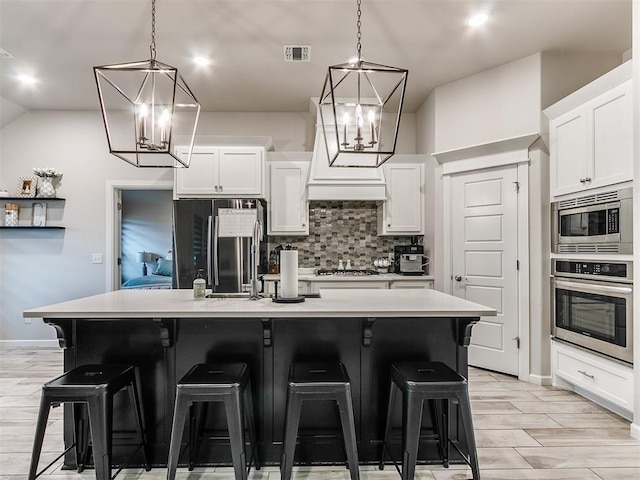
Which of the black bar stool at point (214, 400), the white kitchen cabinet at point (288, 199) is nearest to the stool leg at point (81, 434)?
the black bar stool at point (214, 400)

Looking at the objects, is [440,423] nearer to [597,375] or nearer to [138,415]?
[597,375]

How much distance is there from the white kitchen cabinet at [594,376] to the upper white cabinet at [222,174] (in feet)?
10.8

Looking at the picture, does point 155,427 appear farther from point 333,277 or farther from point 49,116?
point 49,116

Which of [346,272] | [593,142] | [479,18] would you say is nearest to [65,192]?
[346,272]

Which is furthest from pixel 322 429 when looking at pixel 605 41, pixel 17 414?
pixel 605 41

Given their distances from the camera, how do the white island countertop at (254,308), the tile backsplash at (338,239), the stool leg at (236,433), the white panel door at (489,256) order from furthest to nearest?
the tile backsplash at (338,239) → the white panel door at (489,256) → the white island countertop at (254,308) → the stool leg at (236,433)

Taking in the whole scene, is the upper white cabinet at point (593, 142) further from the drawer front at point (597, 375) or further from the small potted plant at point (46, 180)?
the small potted plant at point (46, 180)

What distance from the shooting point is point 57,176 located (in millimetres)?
4941

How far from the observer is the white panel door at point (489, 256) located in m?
3.81

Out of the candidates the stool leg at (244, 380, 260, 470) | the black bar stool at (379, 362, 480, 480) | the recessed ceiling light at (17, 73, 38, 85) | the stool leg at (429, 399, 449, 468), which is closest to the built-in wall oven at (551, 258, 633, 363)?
the stool leg at (429, 399, 449, 468)

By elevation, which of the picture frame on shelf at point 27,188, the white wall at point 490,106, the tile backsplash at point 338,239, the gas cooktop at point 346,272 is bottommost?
the gas cooktop at point 346,272

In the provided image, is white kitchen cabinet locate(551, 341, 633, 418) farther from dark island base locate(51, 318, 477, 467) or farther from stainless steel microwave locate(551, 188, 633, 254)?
dark island base locate(51, 318, 477, 467)

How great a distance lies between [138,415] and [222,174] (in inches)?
115

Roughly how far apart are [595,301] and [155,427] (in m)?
3.12
